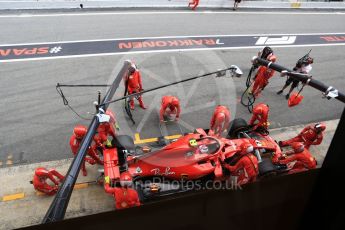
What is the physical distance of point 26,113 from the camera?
10367 millimetres

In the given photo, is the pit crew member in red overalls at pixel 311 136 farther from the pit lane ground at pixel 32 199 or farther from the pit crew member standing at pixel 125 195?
the pit lane ground at pixel 32 199

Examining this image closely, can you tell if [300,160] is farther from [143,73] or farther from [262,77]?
[143,73]

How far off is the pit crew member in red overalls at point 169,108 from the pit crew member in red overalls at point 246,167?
10.2 feet

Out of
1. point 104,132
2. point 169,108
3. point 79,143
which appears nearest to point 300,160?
point 169,108

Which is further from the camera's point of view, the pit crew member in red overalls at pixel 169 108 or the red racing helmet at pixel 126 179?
the pit crew member in red overalls at pixel 169 108

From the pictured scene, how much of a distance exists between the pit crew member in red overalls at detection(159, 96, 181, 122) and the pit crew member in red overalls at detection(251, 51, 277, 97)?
317cm

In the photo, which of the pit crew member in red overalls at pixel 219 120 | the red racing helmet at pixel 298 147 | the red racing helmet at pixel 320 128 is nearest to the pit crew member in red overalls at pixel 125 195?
the pit crew member in red overalls at pixel 219 120

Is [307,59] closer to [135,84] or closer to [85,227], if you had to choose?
[135,84]

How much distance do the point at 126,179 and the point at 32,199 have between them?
105 inches

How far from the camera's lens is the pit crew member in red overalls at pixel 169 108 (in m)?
9.53

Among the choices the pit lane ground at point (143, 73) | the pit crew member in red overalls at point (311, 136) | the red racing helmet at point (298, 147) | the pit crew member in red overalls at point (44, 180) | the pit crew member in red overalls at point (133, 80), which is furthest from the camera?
the pit lane ground at point (143, 73)

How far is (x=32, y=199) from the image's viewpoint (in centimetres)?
739

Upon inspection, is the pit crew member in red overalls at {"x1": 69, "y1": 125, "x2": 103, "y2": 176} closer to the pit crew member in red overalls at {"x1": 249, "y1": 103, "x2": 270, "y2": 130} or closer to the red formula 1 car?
the red formula 1 car

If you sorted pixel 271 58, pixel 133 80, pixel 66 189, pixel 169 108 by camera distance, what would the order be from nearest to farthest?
pixel 66 189
pixel 133 80
pixel 169 108
pixel 271 58
